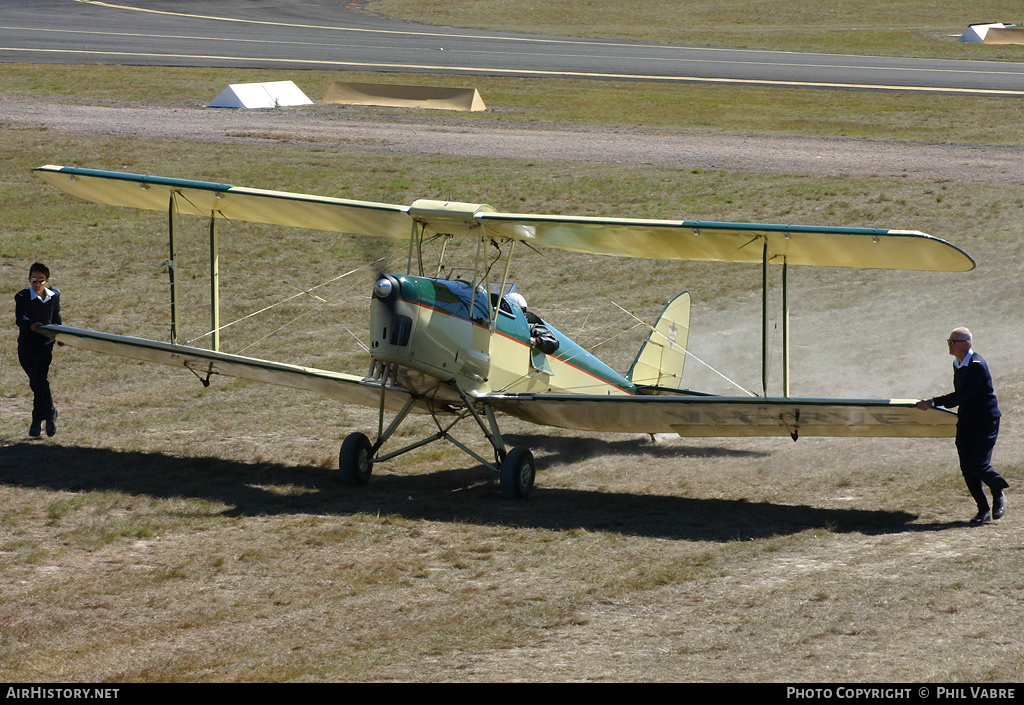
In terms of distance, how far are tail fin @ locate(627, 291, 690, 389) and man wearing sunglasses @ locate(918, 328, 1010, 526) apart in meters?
4.79

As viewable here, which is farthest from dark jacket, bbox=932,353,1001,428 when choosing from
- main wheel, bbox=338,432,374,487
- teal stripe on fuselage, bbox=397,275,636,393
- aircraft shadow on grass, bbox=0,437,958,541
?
main wheel, bbox=338,432,374,487

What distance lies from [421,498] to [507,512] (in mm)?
946

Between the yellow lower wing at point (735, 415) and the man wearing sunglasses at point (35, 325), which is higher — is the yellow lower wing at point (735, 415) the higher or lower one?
the lower one

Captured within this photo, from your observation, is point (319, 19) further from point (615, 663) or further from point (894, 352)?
point (615, 663)

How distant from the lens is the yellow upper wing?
10398 mm

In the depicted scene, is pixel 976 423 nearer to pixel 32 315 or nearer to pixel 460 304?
pixel 460 304

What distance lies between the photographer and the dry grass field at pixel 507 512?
7.39m

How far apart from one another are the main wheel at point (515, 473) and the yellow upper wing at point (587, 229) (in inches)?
85.5

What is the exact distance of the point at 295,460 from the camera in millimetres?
12641

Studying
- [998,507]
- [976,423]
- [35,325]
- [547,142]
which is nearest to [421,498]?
[35,325]

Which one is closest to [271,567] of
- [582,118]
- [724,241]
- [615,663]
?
[615,663]

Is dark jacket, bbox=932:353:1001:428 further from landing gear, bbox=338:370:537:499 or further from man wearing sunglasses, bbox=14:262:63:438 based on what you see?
man wearing sunglasses, bbox=14:262:63:438

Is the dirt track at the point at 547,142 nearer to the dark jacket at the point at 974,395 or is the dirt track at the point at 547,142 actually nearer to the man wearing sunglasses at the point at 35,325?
the man wearing sunglasses at the point at 35,325

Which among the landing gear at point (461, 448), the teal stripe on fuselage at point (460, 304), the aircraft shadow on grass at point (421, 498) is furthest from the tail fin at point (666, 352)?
the landing gear at point (461, 448)
